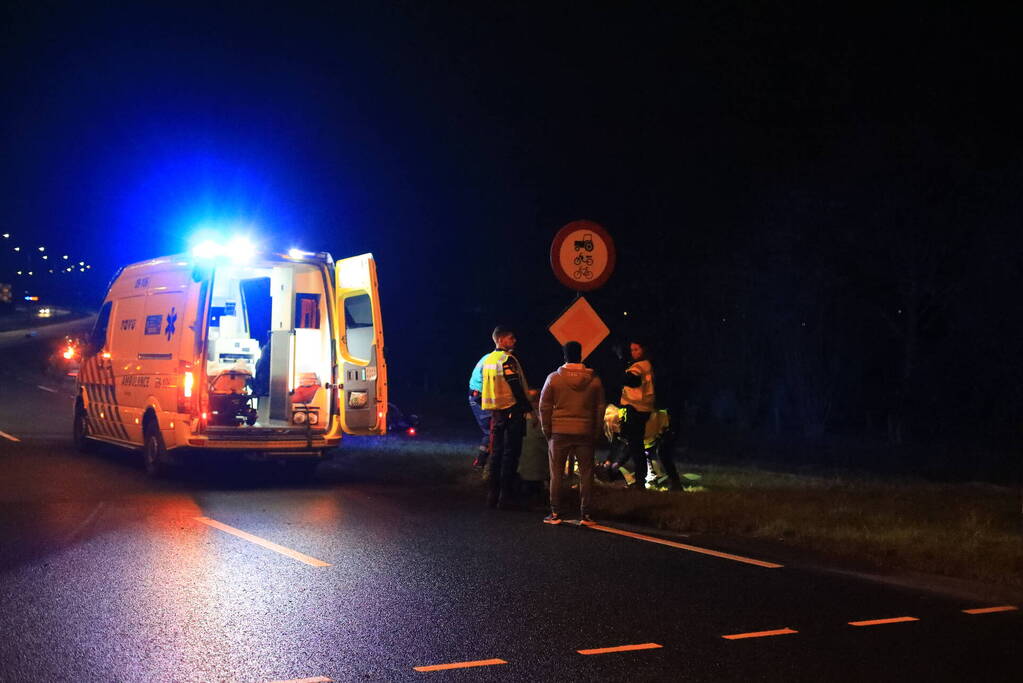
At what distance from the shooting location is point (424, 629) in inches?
250

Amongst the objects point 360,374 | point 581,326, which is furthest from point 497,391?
point 360,374

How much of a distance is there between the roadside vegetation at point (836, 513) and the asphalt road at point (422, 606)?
728 millimetres

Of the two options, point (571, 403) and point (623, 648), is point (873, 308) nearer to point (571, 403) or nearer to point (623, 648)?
point (571, 403)

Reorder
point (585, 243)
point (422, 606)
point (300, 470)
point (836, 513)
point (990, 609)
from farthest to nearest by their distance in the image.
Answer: point (300, 470) < point (585, 243) < point (836, 513) < point (990, 609) < point (422, 606)

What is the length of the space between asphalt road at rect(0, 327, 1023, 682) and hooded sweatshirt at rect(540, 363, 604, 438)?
0.94m

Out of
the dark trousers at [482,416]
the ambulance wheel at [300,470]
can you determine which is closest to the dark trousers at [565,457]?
the dark trousers at [482,416]

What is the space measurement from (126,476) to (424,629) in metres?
8.58

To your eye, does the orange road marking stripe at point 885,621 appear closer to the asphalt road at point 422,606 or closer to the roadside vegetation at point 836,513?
the asphalt road at point 422,606

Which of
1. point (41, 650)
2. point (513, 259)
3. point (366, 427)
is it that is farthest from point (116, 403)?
point (513, 259)

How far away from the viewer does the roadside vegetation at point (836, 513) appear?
862cm

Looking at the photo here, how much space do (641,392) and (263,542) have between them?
189 inches

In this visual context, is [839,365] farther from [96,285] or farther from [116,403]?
[96,285]

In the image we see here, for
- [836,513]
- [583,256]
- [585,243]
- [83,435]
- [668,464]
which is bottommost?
[836,513]

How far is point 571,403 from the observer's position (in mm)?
10367
